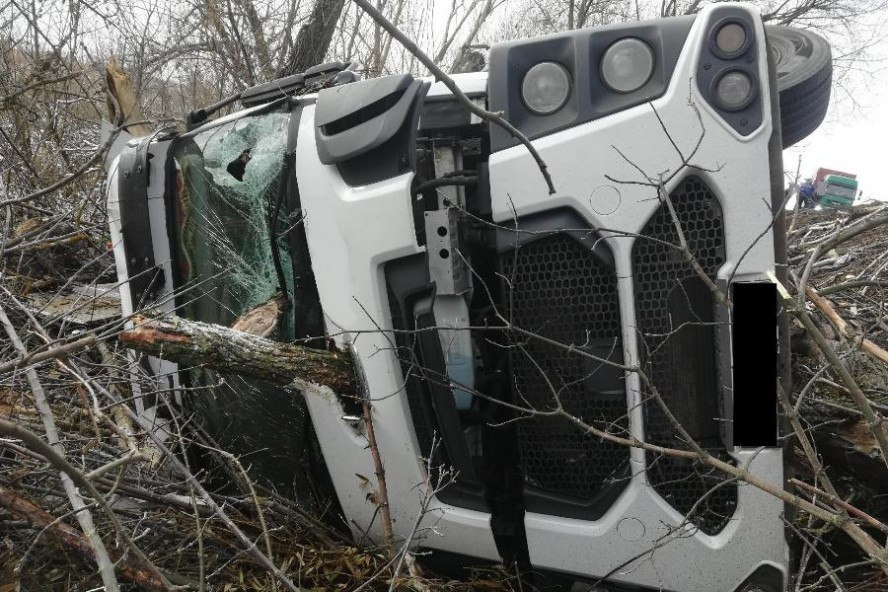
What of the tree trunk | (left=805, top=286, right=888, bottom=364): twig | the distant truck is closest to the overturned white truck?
(left=805, top=286, right=888, bottom=364): twig

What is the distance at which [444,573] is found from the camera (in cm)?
234

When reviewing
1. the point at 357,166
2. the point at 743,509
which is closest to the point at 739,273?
the point at 743,509

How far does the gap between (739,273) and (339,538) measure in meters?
1.58

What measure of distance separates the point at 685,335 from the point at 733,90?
609 millimetres

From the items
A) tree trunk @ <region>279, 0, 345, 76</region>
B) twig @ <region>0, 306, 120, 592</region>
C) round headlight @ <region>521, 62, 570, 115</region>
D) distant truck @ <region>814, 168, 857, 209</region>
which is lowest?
distant truck @ <region>814, 168, 857, 209</region>

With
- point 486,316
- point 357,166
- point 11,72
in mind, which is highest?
point 11,72

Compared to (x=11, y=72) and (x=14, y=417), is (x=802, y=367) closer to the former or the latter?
(x=14, y=417)

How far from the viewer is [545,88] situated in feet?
6.37

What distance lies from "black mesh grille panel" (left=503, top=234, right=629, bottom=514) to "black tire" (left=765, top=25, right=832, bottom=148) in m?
1.00

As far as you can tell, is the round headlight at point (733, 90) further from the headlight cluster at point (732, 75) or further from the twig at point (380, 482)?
the twig at point (380, 482)

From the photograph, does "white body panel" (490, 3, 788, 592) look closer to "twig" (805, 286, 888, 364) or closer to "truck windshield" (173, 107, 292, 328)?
"twig" (805, 286, 888, 364)

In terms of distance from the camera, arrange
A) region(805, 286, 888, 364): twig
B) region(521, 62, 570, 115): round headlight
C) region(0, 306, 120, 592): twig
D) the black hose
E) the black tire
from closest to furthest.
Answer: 1. region(0, 306, 120, 592): twig
2. region(521, 62, 570, 115): round headlight
3. the black hose
4. region(805, 286, 888, 364): twig
5. the black tire

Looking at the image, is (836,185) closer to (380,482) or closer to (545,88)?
(545,88)

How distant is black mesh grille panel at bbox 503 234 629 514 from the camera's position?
1.95m
